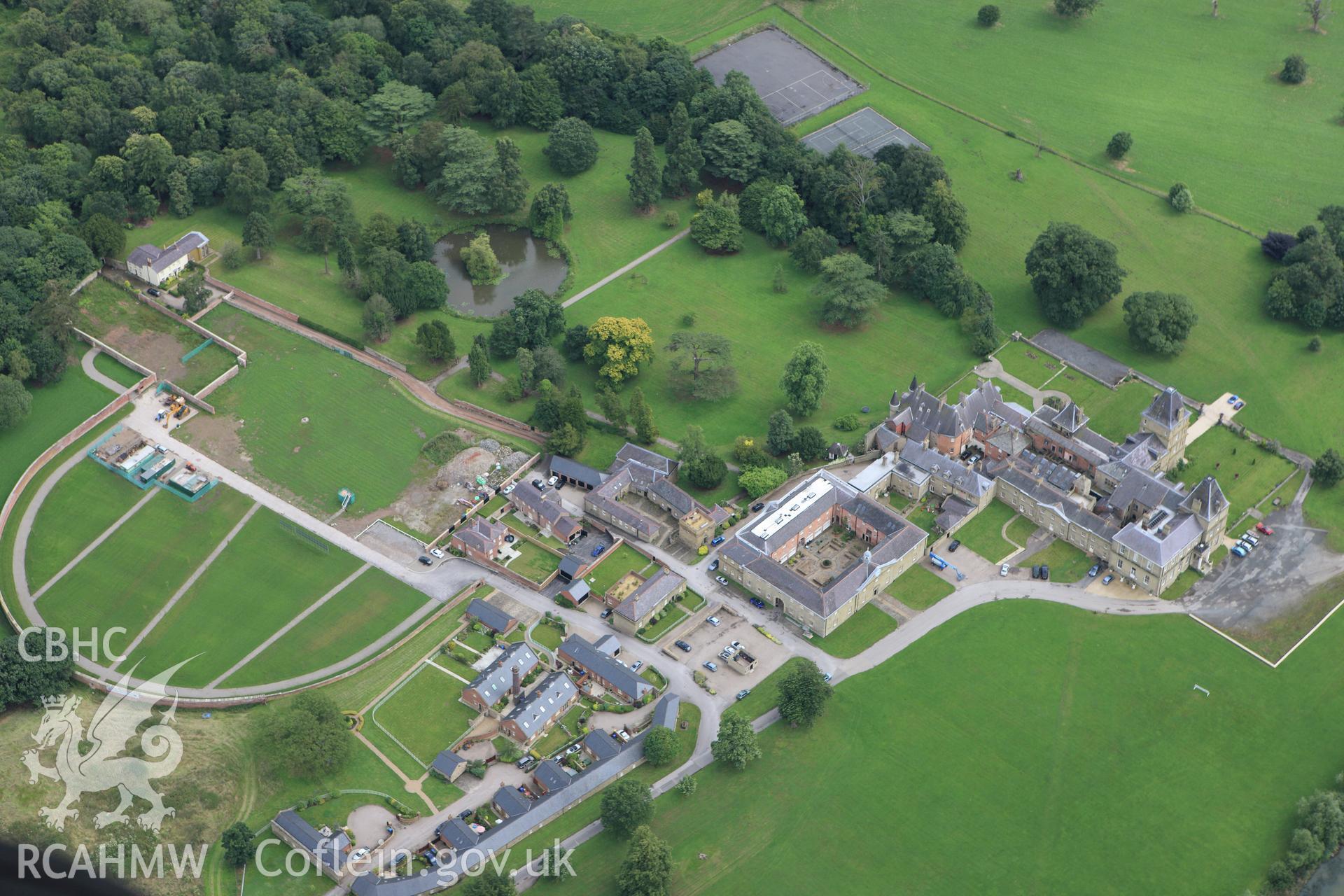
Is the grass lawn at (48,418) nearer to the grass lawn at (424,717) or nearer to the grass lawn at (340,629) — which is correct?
the grass lawn at (340,629)

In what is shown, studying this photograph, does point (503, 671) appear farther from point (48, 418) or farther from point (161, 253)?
point (161, 253)

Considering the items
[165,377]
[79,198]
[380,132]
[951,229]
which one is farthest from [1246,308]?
[79,198]

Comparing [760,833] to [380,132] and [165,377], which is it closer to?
[165,377]

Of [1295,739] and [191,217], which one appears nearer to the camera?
[1295,739]

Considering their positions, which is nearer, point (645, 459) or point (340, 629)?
point (340, 629)

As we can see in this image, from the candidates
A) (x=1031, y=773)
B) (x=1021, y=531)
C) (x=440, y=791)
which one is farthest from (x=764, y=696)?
(x=1021, y=531)

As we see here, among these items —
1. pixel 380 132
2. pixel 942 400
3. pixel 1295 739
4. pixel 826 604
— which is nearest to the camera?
pixel 1295 739

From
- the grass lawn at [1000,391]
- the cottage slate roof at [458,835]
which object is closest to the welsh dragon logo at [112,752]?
the cottage slate roof at [458,835]
